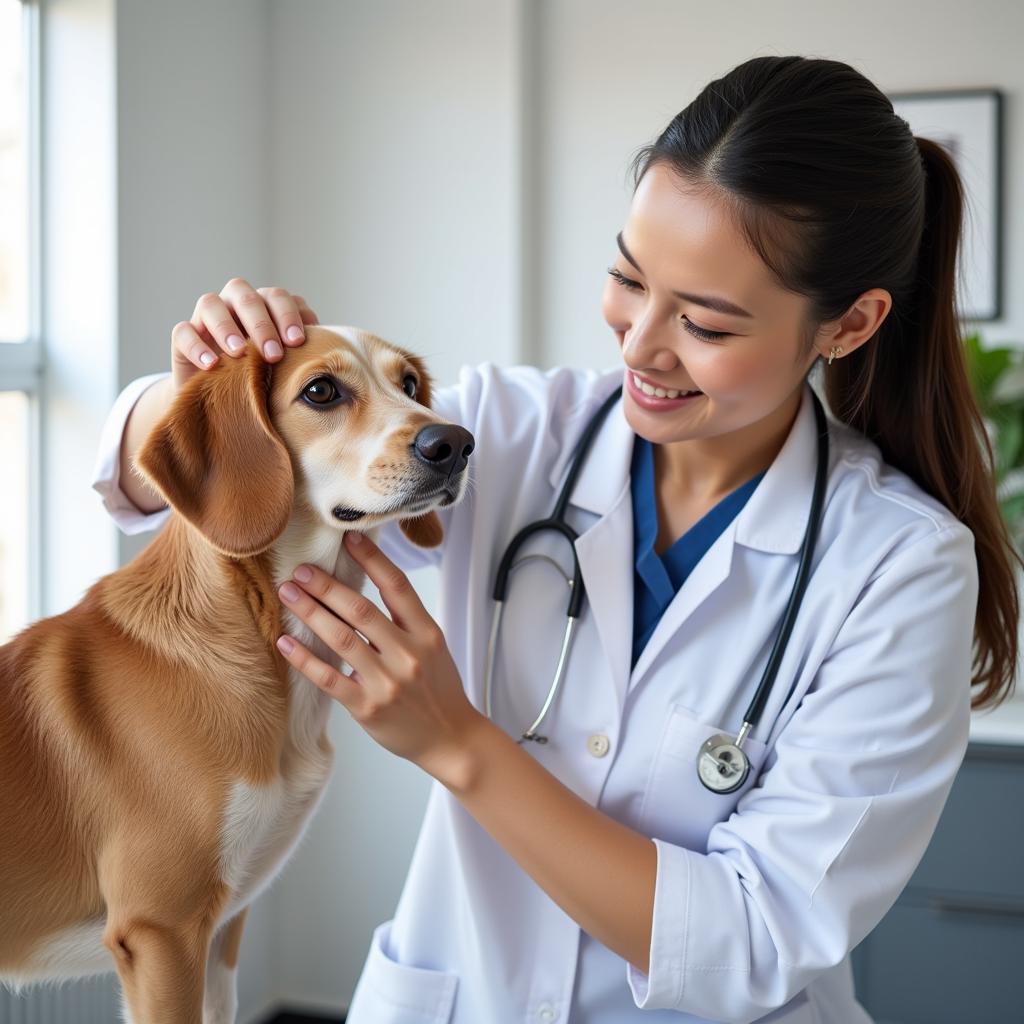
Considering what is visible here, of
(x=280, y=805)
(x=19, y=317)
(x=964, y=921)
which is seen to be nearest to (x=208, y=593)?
(x=280, y=805)

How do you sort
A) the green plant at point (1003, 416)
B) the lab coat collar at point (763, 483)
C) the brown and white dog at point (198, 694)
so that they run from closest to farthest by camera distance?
1. the brown and white dog at point (198, 694)
2. the lab coat collar at point (763, 483)
3. the green plant at point (1003, 416)

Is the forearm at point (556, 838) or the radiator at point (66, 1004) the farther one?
the radiator at point (66, 1004)

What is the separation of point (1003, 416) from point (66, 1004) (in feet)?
8.36

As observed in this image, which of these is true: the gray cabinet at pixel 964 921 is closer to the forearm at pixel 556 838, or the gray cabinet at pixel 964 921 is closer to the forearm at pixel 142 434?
the forearm at pixel 556 838

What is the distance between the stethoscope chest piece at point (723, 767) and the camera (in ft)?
4.16

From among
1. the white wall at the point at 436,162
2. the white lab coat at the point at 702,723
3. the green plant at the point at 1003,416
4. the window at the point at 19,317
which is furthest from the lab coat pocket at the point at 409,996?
the green plant at the point at 1003,416

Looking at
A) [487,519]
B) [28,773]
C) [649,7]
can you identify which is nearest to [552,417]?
[487,519]

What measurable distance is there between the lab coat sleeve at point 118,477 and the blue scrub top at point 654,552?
1.95 feet

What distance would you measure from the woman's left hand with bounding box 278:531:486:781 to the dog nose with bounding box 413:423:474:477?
5.4 inches

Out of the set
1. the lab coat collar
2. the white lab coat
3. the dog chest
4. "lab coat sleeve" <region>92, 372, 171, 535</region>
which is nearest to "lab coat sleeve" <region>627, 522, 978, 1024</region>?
the white lab coat

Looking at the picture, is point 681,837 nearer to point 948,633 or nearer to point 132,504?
point 948,633

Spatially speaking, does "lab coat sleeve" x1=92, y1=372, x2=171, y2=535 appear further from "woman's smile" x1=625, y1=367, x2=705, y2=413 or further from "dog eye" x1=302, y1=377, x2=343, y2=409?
"woman's smile" x1=625, y1=367, x2=705, y2=413

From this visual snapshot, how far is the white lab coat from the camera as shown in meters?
1.19

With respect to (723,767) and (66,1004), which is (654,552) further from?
(66,1004)
